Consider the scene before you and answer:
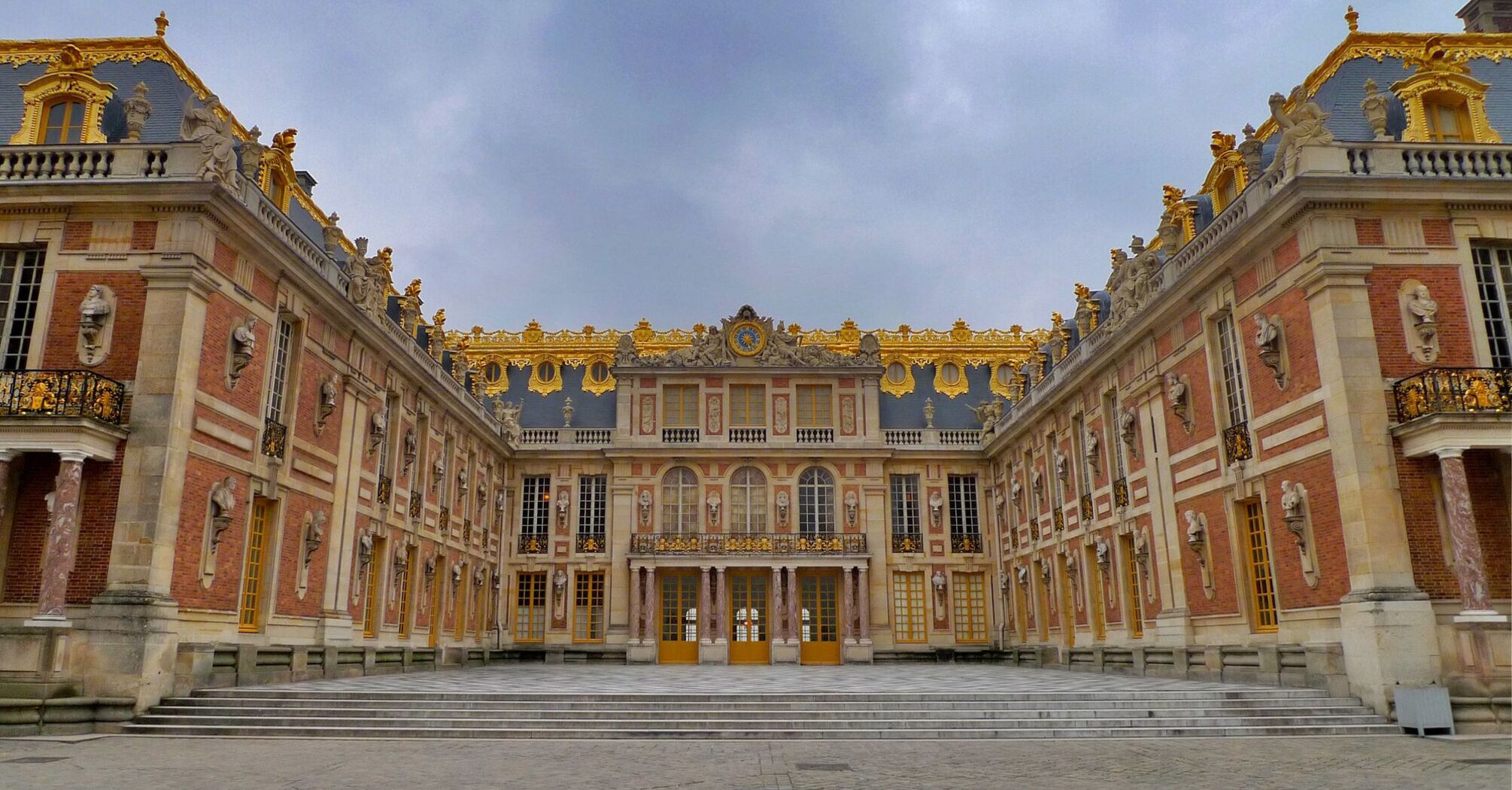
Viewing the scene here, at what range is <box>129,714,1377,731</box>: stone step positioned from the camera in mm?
13180

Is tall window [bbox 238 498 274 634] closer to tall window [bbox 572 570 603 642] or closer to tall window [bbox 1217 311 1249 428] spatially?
tall window [bbox 572 570 603 642]

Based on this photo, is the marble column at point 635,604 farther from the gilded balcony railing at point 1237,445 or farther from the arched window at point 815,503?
the gilded balcony railing at point 1237,445

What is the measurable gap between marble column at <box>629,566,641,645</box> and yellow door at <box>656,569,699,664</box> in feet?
2.57

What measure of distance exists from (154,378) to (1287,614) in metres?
17.9

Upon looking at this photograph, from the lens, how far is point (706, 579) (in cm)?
3259

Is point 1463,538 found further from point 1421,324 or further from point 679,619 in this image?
point 679,619

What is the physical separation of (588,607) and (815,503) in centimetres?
863

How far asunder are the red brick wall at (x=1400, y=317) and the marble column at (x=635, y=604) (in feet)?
77.3

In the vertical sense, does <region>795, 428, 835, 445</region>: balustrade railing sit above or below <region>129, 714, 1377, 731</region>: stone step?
above

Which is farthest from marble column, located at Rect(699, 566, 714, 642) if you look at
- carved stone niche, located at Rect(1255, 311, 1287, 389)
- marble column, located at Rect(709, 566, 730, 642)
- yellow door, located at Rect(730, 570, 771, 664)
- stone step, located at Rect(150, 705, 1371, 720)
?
carved stone niche, located at Rect(1255, 311, 1287, 389)

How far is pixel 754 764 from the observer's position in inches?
410

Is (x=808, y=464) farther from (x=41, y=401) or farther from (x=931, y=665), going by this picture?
(x=41, y=401)

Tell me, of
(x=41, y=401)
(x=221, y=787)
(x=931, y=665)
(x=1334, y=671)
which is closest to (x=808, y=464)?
(x=931, y=665)

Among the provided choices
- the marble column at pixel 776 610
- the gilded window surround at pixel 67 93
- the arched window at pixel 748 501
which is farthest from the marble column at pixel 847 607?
the gilded window surround at pixel 67 93
